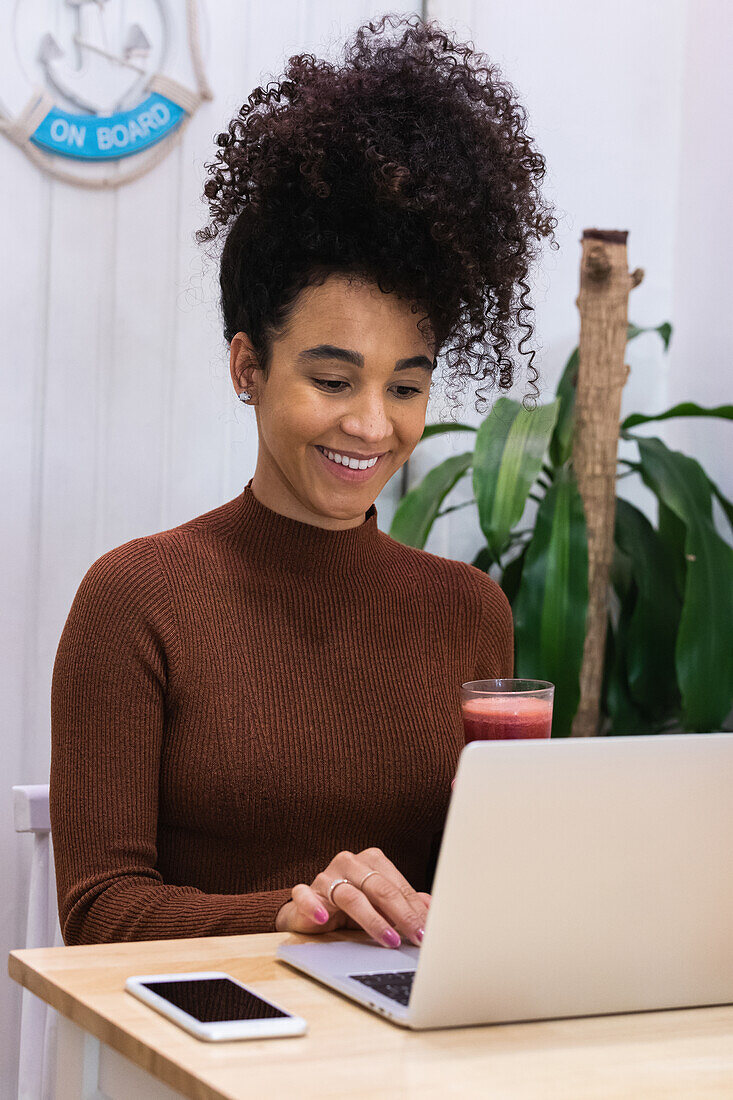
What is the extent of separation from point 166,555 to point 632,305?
1.83 meters

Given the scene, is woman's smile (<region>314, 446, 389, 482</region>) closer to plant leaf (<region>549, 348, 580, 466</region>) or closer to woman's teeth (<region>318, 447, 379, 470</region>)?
woman's teeth (<region>318, 447, 379, 470</region>)

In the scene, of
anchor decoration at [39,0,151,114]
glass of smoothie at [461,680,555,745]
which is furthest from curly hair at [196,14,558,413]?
anchor decoration at [39,0,151,114]

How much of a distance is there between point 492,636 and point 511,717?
0.61m

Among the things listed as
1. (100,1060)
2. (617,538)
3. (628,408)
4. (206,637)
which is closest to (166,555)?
(206,637)

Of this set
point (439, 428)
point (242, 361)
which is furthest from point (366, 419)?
point (439, 428)

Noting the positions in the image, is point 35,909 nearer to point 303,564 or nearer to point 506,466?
point 303,564

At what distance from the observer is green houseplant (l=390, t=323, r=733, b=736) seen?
2.42 meters

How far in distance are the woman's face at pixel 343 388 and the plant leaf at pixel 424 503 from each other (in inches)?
38.2

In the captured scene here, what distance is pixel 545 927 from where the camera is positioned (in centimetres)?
87

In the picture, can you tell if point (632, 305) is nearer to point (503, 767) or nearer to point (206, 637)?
point (206, 637)

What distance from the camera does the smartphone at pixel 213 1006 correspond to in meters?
0.84

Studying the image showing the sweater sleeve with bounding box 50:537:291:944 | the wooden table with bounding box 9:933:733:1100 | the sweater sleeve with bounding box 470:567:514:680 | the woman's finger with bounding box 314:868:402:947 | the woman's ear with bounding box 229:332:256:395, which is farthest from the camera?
the sweater sleeve with bounding box 470:567:514:680

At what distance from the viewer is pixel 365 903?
1.10m

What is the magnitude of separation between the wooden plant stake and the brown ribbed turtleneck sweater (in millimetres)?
926
